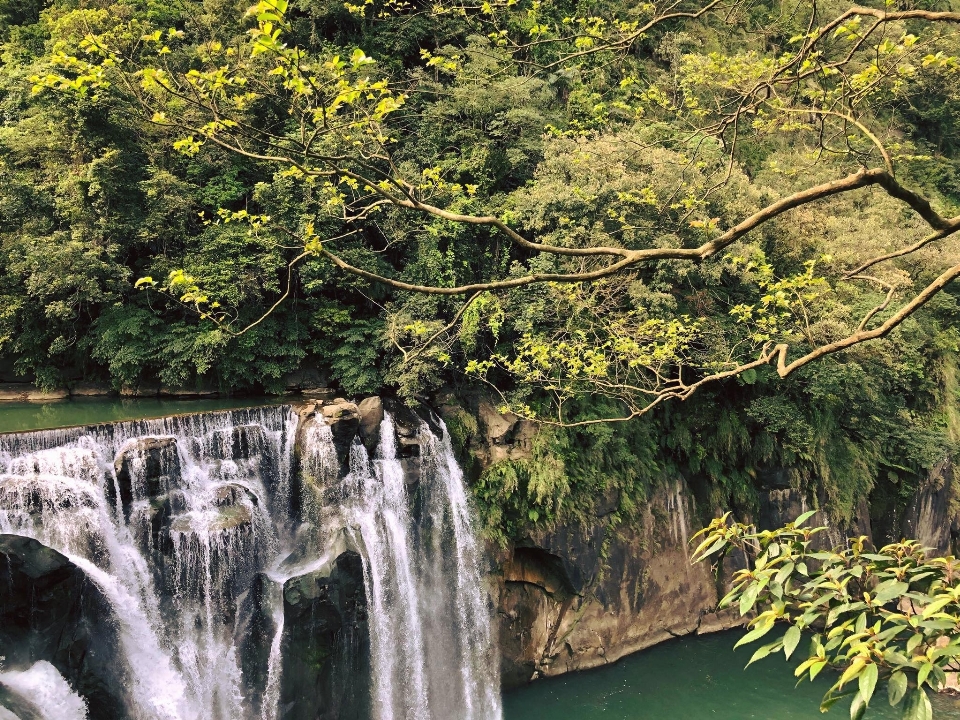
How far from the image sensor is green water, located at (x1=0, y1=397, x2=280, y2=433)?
10695 millimetres

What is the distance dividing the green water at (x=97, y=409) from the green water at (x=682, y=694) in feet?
23.1

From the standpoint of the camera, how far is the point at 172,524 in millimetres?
8562

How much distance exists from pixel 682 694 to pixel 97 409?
36.2ft

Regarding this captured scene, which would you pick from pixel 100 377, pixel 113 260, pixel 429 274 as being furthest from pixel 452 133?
pixel 100 377

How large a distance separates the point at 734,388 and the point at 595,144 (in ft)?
17.8

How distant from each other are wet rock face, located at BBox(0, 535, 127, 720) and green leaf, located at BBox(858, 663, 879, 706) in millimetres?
8146

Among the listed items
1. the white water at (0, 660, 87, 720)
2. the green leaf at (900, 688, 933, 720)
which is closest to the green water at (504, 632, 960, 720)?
the white water at (0, 660, 87, 720)

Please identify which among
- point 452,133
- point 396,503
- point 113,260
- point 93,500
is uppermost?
point 452,133

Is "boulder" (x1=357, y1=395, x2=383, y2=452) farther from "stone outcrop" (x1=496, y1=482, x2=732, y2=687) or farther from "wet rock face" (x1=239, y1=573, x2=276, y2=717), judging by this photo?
"stone outcrop" (x1=496, y1=482, x2=732, y2=687)

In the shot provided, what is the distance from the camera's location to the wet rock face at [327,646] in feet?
28.4

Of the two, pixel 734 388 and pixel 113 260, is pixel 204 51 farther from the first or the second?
pixel 734 388

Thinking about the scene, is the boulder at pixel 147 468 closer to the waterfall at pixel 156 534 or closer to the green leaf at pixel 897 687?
the waterfall at pixel 156 534

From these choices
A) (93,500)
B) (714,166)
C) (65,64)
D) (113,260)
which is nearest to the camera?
(65,64)

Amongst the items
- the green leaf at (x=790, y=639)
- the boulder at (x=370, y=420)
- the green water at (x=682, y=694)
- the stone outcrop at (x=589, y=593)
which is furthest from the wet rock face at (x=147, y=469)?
the green leaf at (x=790, y=639)
